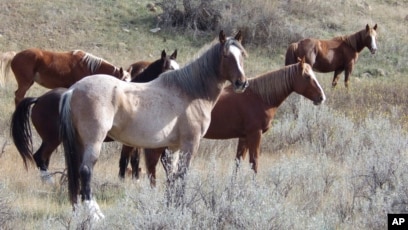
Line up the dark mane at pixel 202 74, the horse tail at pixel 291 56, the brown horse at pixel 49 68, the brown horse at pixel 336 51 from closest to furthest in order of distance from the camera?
1. the dark mane at pixel 202 74
2. the brown horse at pixel 49 68
3. the horse tail at pixel 291 56
4. the brown horse at pixel 336 51

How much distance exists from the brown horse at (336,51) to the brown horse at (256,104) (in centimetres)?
840

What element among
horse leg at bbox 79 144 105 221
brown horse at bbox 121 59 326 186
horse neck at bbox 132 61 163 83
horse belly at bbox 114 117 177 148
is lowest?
horse leg at bbox 79 144 105 221

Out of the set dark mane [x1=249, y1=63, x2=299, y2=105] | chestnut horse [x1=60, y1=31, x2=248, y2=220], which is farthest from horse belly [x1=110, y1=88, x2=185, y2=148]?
dark mane [x1=249, y1=63, x2=299, y2=105]

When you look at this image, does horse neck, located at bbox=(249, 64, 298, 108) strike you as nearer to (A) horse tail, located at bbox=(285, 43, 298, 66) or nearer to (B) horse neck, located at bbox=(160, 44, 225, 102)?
(B) horse neck, located at bbox=(160, 44, 225, 102)

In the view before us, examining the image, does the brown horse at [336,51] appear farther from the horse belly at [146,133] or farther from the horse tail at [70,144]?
the horse tail at [70,144]

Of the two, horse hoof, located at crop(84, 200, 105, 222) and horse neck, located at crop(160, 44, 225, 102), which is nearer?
horse hoof, located at crop(84, 200, 105, 222)

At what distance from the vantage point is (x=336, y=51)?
1839 centimetres

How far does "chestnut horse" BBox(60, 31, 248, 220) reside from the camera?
6631 mm

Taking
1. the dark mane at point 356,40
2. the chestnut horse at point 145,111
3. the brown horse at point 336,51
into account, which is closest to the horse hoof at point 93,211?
the chestnut horse at point 145,111

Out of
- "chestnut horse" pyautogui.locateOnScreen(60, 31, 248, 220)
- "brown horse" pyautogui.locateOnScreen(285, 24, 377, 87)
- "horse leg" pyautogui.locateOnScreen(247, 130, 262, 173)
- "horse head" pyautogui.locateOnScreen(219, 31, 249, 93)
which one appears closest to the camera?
"chestnut horse" pyautogui.locateOnScreen(60, 31, 248, 220)

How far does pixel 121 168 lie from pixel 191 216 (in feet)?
11.0

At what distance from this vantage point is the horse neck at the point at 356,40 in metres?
18.6

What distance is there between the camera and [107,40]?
21562 mm

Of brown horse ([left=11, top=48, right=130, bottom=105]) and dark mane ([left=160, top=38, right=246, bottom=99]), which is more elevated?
brown horse ([left=11, top=48, right=130, bottom=105])
